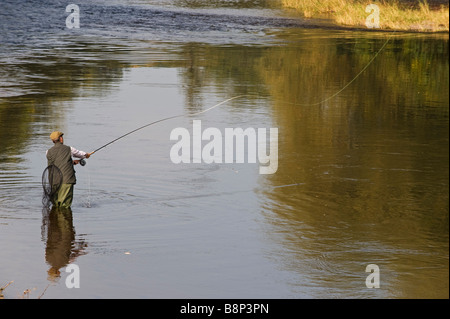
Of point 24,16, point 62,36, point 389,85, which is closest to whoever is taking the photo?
point 389,85

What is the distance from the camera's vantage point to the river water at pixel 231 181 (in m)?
10.4

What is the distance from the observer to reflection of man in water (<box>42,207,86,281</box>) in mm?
10812

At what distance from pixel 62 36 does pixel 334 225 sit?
28.0 metres

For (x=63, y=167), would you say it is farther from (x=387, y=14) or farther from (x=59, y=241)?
(x=387, y=14)

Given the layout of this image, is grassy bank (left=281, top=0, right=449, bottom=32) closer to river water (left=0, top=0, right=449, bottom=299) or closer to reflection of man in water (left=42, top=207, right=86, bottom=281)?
river water (left=0, top=0, right=449, bottom=299)

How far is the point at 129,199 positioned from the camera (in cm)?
1359

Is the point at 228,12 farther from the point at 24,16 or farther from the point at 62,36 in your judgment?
the point at 62,36

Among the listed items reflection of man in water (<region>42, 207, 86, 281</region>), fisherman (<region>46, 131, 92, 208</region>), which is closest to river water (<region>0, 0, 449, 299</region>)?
reflection of man in water (<region>42, 207, 86, 281</region>)

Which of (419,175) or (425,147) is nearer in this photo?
(419,175)

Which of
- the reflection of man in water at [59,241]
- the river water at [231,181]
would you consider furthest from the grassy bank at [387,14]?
the reflection of man in water at [59,241]
